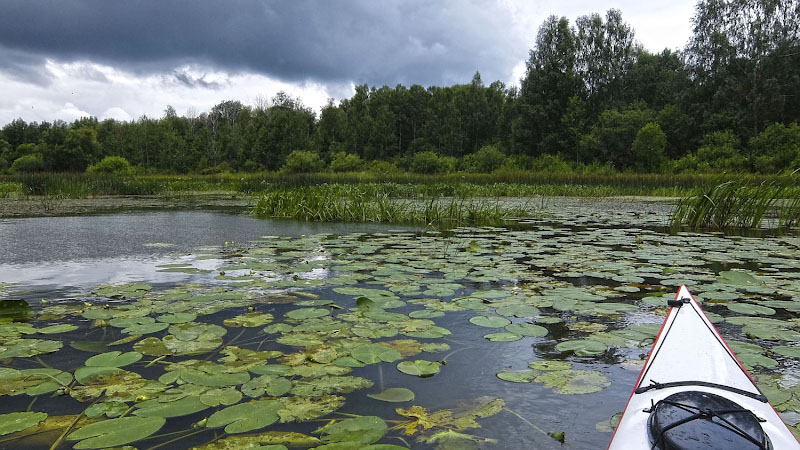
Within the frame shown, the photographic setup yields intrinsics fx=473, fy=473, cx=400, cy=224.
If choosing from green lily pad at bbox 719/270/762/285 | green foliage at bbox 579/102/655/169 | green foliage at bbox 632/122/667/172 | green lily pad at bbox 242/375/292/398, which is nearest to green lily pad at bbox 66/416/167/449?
green lily pad at bbox 242/375/292/398

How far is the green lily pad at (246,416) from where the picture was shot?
144 centimetres

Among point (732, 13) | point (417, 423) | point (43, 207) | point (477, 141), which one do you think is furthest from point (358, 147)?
point (417, 423)

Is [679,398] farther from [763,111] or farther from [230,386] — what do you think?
[763,111]

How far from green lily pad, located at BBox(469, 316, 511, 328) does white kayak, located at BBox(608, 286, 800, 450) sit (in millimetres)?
940

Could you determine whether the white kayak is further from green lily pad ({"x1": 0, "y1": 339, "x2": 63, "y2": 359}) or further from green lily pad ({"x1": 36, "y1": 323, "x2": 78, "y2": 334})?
green lily pad ({"x1": 36, "y1": 323, "x2": 78, "y2": 334})

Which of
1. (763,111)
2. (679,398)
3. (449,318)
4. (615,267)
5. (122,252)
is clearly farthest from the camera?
(763,111)

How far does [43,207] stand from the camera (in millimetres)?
9461

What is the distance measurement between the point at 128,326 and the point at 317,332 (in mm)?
946

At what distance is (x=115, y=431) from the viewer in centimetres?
139

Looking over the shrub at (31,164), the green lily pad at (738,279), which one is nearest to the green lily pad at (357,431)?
the green lily pad at (738,279)

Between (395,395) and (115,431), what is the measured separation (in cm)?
89

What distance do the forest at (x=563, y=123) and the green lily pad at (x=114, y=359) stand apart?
30330 millimetres

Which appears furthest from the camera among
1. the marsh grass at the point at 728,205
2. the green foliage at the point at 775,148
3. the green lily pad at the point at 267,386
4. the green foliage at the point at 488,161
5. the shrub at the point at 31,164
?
the shrub at the point at 31,164

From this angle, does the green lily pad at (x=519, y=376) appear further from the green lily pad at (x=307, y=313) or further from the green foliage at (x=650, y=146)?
the green foliage at (x=650, y=146)
